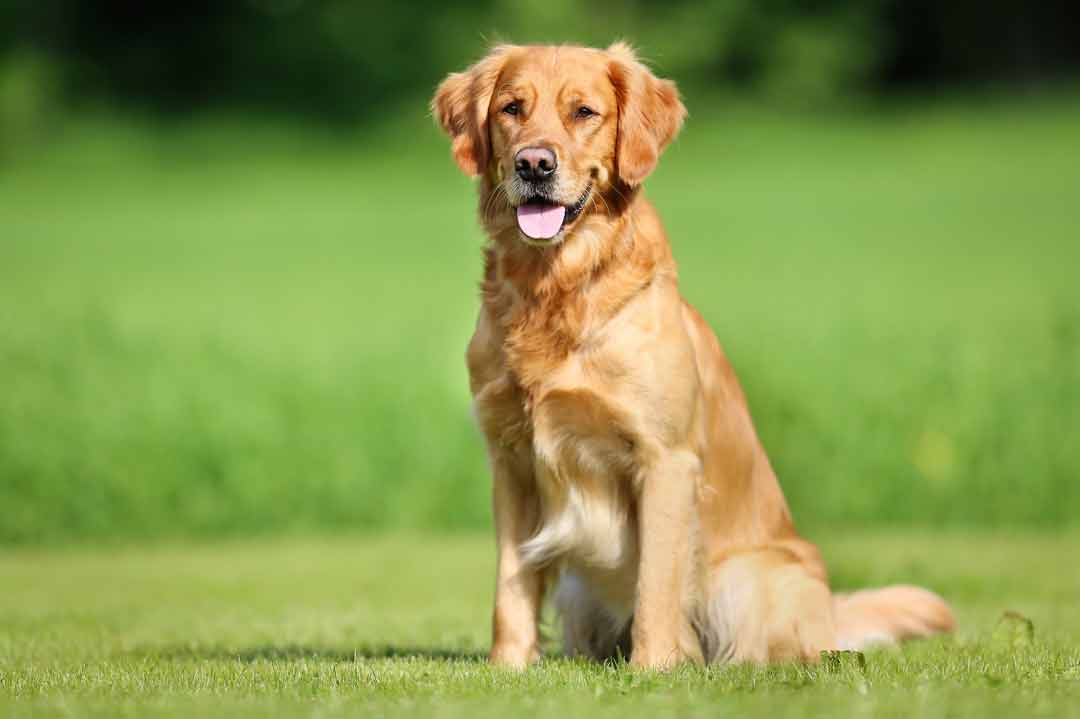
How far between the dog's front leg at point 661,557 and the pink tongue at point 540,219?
799 mm

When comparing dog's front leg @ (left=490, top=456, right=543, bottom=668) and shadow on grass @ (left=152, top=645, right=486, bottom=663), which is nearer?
dog's front leg @ (left=490, top=456, right=543, bottom=668)

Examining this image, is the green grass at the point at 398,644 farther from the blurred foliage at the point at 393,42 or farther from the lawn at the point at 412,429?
the blurred foliage at the point at 393,42

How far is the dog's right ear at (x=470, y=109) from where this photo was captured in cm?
550

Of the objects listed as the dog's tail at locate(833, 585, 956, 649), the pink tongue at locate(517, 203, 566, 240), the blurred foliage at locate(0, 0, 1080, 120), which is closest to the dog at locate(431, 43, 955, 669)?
the pink tongue at locate(517, 203, 566, 240)

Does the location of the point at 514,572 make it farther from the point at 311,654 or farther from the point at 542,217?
the point at 542,217

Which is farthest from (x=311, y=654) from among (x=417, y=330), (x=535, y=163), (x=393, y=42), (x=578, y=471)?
(x=393, y=42)

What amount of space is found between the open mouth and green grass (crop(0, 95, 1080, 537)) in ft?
19.4

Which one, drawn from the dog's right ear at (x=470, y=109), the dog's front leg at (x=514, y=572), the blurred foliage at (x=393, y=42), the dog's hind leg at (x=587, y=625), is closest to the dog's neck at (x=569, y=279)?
the dog's right ear at (x=470, y=109)

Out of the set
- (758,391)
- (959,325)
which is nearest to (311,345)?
(758,391)

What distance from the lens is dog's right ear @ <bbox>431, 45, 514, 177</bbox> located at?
5.50m

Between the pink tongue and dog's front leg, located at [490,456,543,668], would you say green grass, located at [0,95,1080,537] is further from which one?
the pink tongue

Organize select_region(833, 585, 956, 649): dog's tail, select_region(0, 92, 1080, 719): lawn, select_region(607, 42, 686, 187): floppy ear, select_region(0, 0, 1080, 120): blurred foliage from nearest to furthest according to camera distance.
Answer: select_region(0, 92, 1080, 719): lawn < select_region(607, 42, 686, 187): floppy ear < select_region(833, 585, 956, 649): dog's tail < select_region(0, 0, 1080, 120): blurred foliage

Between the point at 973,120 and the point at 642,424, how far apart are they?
71.6ft

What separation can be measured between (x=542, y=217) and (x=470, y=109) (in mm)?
553
